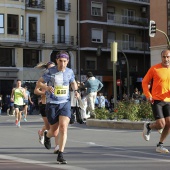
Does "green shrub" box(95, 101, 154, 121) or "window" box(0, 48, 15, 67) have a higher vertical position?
"window" box(0, 48, 15, 67)

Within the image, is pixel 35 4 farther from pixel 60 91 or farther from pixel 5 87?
pixel 60 91

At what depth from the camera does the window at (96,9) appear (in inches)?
2239

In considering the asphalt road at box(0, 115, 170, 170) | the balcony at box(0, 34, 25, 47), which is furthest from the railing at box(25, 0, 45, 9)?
the asphalt road at box(0, 115, 170, 170)

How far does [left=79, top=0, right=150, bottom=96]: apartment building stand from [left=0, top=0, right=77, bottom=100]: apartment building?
58.8 inches

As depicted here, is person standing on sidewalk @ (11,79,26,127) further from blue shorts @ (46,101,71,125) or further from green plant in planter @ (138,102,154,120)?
blue shorts @ (46,101,71,125)

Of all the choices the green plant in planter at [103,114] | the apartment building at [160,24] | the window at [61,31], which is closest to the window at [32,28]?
the window at [61,31]

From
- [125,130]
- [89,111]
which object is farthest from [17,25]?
[125,130]

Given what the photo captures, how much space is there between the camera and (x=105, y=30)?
58.4m

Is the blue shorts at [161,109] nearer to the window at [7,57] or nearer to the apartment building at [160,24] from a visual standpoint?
the apartment building at [160,24]

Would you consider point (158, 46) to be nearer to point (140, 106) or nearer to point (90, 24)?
point (90, 24)

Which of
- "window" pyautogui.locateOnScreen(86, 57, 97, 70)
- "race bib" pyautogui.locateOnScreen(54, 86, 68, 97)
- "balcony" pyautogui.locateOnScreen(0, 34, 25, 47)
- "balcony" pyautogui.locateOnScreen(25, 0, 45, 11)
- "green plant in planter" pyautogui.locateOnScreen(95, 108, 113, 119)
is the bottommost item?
"green plant in planter" pyautogui.locateOnScreen(95, 108, 113, 119)

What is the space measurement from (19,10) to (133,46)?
1653 cm

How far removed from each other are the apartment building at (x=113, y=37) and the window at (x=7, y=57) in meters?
7.98

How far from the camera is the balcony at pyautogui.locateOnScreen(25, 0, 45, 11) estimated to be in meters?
52.2
